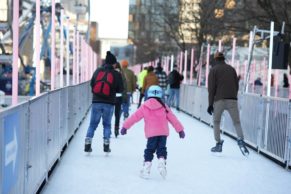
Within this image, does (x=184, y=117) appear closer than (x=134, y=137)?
No

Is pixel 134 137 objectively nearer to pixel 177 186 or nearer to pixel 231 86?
pixel 231 86

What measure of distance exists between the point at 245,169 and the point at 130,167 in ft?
5.95

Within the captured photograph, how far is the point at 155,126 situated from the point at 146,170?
626 millimetres

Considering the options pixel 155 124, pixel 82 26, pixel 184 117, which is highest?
pixel 82 26

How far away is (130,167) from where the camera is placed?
8.51 m

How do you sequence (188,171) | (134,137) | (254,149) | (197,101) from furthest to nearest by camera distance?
(197,101) < (134,137) < (254,149) < (188,171)

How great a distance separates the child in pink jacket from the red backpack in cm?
176

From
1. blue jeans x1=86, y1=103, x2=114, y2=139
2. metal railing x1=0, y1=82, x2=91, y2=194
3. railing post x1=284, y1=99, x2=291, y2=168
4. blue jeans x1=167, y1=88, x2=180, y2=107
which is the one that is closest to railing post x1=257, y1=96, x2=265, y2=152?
railing post x1=284, y1=99, x2=291, y2=168

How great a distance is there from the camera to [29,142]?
5664 mm

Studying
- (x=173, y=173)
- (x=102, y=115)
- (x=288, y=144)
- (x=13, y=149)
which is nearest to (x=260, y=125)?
(x=288, y=144)

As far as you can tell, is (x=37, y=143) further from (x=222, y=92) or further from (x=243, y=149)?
(x=243, y=149)

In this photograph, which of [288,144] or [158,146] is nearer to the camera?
[158,146]

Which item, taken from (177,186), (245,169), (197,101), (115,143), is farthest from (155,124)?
(197,101)

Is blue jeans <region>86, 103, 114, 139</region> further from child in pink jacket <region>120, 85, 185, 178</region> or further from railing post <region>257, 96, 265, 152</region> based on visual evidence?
railing post <region>257, 96, 265, 152</region>
